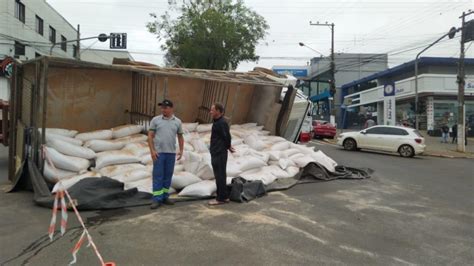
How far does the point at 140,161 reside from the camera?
8.39 m

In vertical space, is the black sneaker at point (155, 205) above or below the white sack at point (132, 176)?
A: below

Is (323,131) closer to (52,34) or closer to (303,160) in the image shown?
(303,160)

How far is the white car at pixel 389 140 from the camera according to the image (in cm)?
1913

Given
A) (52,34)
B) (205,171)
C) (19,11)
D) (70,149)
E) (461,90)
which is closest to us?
(70,149)

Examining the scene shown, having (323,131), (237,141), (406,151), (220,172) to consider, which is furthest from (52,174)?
(323,131)

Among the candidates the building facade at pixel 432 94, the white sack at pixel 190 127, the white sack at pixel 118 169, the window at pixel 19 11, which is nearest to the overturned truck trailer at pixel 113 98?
the white sack at pixel 190 127

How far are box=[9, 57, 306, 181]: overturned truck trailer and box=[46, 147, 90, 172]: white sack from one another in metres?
0.24

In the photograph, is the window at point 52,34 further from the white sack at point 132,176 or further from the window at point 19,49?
the white sack at point 132,176

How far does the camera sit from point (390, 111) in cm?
2736

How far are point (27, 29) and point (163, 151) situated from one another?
1295 inches

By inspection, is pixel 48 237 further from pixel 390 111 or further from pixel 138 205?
pixel 390 111

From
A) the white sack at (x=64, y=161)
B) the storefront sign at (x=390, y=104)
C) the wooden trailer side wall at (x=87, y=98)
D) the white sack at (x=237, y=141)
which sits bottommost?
the white sack at (x=64, y=161)

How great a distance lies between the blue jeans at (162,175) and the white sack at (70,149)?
6.27ft

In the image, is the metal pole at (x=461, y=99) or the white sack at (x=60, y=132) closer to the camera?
the white sack at (x=60, y=132)
